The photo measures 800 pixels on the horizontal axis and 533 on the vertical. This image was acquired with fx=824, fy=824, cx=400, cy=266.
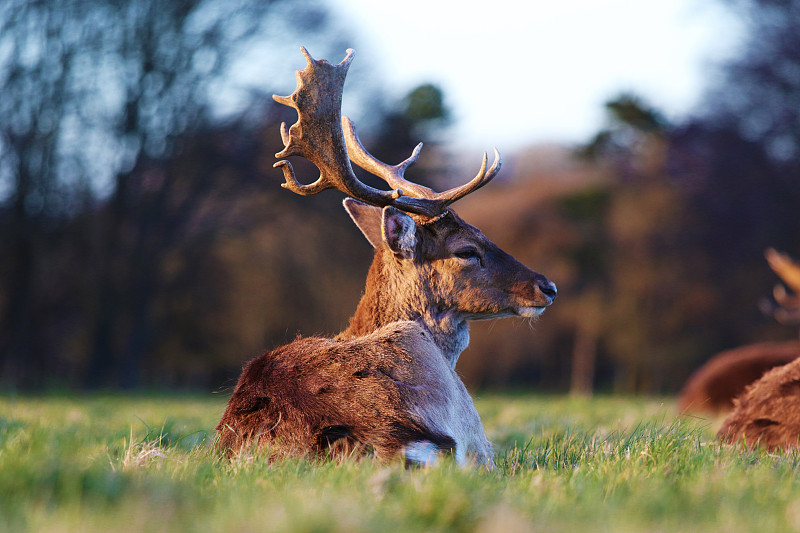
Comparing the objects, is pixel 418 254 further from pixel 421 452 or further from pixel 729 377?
pixel 729 377

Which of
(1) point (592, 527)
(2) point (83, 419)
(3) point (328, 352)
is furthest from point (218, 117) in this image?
(1) point (592, 527)

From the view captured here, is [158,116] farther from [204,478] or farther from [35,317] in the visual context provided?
[204,478]

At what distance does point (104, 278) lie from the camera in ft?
56.6

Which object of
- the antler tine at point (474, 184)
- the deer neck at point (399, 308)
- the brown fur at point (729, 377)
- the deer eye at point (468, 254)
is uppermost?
the antler tine at point (474, 184)

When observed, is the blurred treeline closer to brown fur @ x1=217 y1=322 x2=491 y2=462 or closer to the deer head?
the deer head

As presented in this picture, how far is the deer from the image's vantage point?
Result: 351 centimetres

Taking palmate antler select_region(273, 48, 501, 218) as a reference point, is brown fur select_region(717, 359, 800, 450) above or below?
below

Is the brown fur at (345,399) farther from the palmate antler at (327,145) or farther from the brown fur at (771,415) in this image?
the brown fur at (771,415)

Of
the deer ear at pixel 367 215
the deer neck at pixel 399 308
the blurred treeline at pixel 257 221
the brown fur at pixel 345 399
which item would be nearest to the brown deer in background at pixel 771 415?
the deer neck at pixel 399 308

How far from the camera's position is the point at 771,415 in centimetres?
513

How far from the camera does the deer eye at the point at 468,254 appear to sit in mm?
5016

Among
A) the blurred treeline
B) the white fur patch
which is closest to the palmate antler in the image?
the white fur patch

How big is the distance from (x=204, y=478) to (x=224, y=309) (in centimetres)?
1909

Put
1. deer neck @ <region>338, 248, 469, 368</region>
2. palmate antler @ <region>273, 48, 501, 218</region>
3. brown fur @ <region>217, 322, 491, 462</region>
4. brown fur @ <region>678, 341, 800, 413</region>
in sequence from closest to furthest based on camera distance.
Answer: brown fur @ <region>217, 322, 491, 462</region> → deer neck @ <region>338, 248, 469, 368</region> → palmate antler @ <region>273, 48, 501, 218</region> → brown fur @ <region>678, 341, 800, 413</region>
